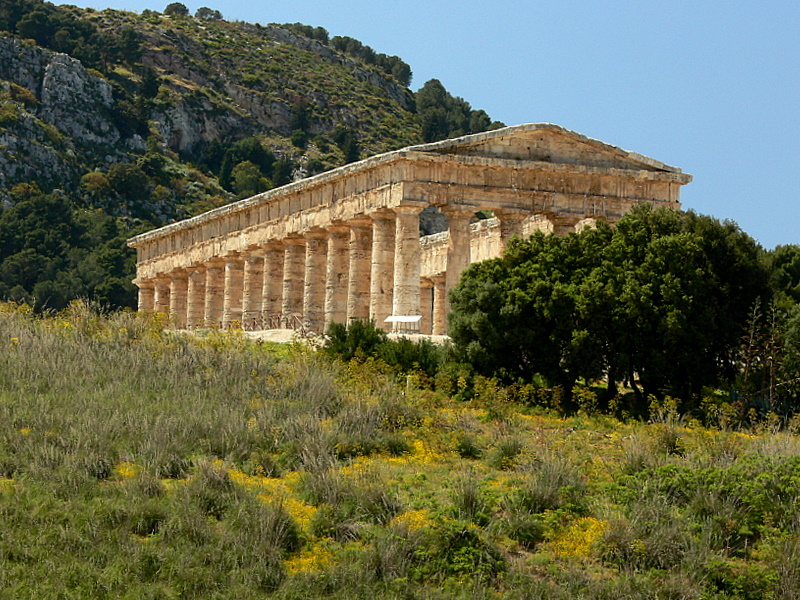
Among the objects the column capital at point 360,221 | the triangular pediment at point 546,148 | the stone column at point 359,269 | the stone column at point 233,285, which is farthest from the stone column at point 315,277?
the stone column at point 233,285

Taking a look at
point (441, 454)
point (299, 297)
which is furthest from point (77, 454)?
point (299, 297)

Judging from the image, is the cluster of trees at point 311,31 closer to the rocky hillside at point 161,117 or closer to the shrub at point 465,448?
the rocky hillside at point 161,117

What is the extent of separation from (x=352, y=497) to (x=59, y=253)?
63561 mm

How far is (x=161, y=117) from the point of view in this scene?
91.2 meters

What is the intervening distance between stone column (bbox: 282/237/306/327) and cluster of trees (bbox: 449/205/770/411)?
52.2ft

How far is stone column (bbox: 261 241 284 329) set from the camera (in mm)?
42844

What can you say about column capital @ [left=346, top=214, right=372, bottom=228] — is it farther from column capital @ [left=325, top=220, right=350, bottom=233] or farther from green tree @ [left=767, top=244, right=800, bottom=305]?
green tree @ [left=767, top=244, right=800, bottom=305]

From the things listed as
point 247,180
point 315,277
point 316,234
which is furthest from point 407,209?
point 247,180

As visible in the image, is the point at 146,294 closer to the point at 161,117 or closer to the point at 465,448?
the point at 161,117

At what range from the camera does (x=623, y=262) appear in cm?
2512

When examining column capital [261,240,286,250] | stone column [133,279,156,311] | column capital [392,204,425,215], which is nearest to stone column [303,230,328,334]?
column capital [261,240,286,250]

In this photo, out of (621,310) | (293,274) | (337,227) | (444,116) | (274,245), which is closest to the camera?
(621,310)

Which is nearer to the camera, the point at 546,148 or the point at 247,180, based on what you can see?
the point at 546,148

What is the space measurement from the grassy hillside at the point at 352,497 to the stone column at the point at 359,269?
15849 millimetres
